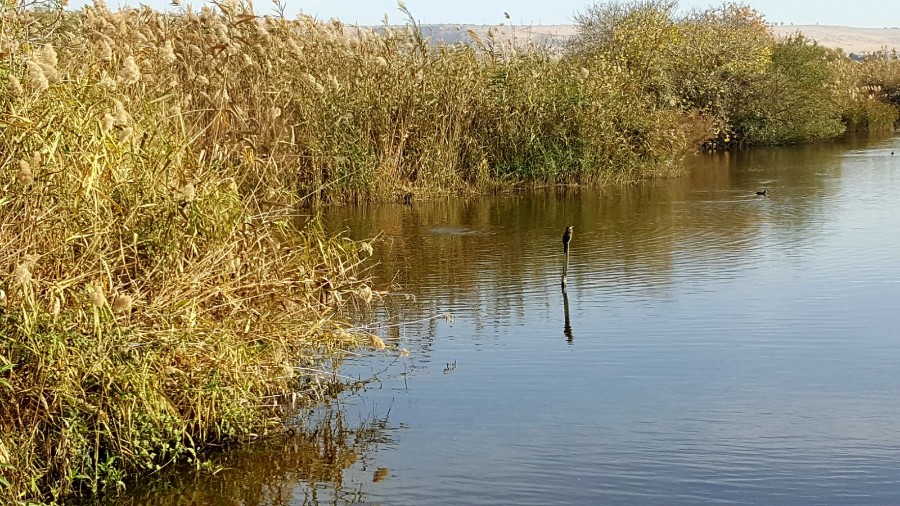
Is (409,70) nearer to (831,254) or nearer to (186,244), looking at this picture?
(831,254)

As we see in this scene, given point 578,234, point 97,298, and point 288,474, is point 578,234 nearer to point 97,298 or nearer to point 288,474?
point 288,474

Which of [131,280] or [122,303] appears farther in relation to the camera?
[131,280]

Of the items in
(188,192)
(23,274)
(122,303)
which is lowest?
(122,303)

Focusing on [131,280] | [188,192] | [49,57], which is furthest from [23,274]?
[49,57]

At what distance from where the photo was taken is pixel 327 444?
5469 millimetres

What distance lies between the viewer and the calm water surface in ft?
16.4

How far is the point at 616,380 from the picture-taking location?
21.0ft

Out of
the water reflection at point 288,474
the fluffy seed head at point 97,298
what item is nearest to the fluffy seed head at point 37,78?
the fluffy seed head at point 97,298

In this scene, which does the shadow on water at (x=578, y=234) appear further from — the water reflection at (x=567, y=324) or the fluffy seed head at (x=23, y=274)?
the fluffy seed head at (x=23, y=274)

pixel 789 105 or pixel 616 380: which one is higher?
pixel 789 105

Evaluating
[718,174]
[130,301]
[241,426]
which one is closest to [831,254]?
[241,426]

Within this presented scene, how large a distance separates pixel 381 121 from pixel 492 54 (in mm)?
2366

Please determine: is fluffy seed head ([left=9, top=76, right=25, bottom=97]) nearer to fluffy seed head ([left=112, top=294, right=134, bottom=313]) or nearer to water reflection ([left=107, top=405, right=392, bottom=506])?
fluffy seed head ([left=112, top=294, right=134, bottom=313])

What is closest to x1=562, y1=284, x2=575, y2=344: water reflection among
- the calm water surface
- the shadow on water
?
the calm water surface
